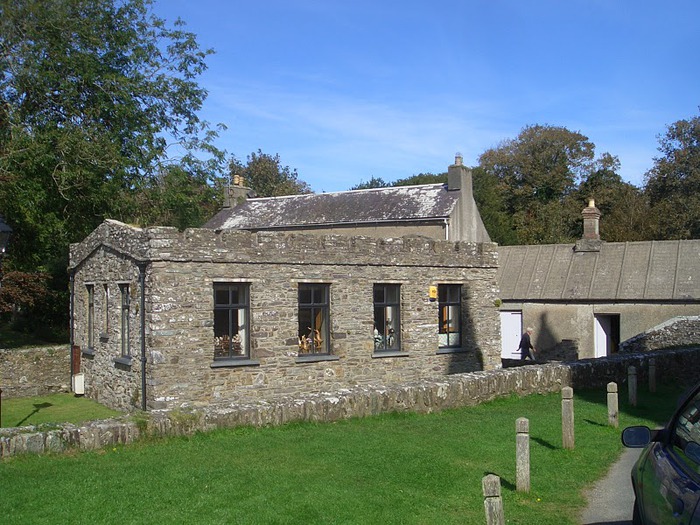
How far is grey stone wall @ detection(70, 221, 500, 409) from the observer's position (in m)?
16.9

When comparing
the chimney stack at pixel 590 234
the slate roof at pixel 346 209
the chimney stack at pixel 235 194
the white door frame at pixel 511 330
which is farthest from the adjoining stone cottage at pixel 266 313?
the chimney stack at pixel 235 194

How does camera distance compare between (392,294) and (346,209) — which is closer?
(392,294)

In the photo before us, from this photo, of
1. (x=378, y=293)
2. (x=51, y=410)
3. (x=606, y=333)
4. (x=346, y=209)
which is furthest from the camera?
(x=346, y=209)

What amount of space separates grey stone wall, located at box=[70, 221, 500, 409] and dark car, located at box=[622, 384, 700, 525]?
992cm

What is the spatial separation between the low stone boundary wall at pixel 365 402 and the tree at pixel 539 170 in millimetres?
35644

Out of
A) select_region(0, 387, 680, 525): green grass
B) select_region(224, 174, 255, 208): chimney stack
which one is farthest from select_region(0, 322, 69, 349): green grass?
select_region(0, 387, 680, 525): green grass

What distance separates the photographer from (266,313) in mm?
18328

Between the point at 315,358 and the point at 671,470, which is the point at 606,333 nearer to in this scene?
the point at 315,358

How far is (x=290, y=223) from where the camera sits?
40.3m

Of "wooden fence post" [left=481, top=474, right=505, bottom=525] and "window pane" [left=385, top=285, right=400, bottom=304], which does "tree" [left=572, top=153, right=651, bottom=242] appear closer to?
"window pane" [left=385, top=285, right=400, bottom=304]

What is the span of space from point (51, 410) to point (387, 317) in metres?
9.28

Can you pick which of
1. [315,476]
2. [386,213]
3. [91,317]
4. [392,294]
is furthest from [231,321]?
[386,213]

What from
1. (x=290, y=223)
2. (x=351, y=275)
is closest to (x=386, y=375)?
(x=351, y=275)

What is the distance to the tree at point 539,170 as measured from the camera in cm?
5772
